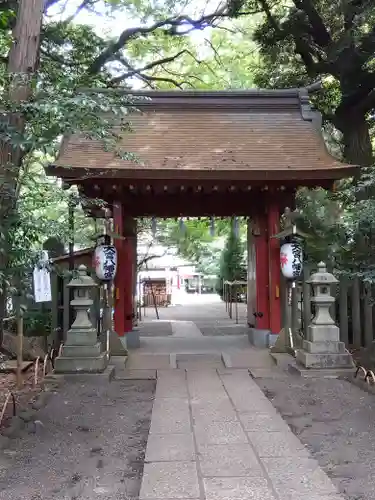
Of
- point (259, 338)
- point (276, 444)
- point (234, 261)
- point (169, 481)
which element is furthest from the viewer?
point (234, 261)

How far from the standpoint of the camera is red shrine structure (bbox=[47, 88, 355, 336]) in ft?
26.1

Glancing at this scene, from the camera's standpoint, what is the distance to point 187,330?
11.6 m

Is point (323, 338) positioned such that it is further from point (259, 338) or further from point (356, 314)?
point (259, 338)

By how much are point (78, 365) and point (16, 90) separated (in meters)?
4.05

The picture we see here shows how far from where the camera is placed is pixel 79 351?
6.93 metres

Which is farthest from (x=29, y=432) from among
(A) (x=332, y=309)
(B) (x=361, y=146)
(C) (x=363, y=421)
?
(B) (x=361, y=146)

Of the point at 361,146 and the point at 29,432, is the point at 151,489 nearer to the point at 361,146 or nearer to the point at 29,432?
the point at 29,432

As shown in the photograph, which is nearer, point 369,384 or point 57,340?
point 369,384

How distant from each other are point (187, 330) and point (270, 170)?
5157 mm

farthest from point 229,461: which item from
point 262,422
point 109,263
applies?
point 109,263

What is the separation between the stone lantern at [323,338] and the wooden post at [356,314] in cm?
90

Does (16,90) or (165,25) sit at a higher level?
(165,25)

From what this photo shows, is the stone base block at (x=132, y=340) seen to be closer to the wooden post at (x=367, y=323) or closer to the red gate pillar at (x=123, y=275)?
the red gate pillar at (x=123, y=275)

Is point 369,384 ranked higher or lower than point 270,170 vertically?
lower
